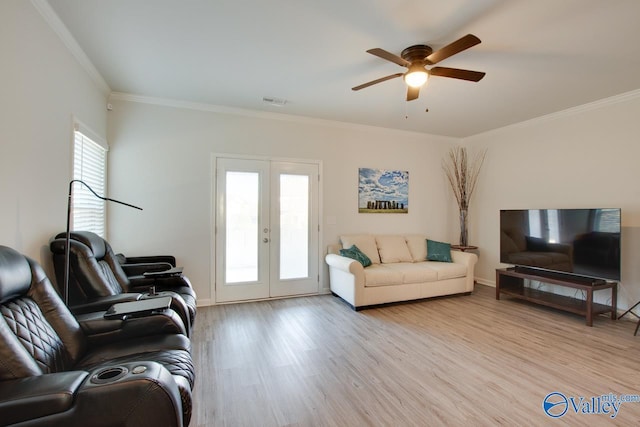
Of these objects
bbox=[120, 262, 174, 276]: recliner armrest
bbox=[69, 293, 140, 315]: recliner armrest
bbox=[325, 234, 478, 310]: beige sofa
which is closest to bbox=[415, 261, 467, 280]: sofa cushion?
bbox=[325, 234, 478, 310]: beige sofa

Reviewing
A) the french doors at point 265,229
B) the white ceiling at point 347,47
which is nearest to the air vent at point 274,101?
the white ceiling at point 347,47

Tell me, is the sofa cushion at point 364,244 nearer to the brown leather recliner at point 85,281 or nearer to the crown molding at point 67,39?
the brown leather recliner at point 85,281

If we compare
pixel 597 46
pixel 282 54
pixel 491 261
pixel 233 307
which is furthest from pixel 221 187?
pixel 491 261

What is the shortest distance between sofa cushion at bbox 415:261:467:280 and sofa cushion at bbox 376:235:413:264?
306 mm

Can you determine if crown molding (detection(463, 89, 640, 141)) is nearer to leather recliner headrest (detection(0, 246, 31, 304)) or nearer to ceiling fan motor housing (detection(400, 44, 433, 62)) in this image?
ceiling fan motor housing (detection(400, 44, 433, 62))

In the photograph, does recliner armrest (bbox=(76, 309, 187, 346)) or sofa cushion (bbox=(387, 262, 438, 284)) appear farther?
sofa cushion (bbox=(387, 262, 438, 284))

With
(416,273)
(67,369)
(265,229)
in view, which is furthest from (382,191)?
(67,369)

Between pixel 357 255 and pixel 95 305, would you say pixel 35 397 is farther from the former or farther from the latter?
pixel 357 255

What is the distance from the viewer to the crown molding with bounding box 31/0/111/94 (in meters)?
2.04

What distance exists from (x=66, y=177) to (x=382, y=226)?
4.21 m

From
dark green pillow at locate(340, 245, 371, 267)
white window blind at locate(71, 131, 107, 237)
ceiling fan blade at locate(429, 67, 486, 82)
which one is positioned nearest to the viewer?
ceiling fan blade at locate(429, 67, 486, 82)

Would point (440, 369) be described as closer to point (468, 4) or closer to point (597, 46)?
point (468, 4)

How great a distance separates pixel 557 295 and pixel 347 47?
4.26 meters

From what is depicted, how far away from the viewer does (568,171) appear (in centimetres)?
414
